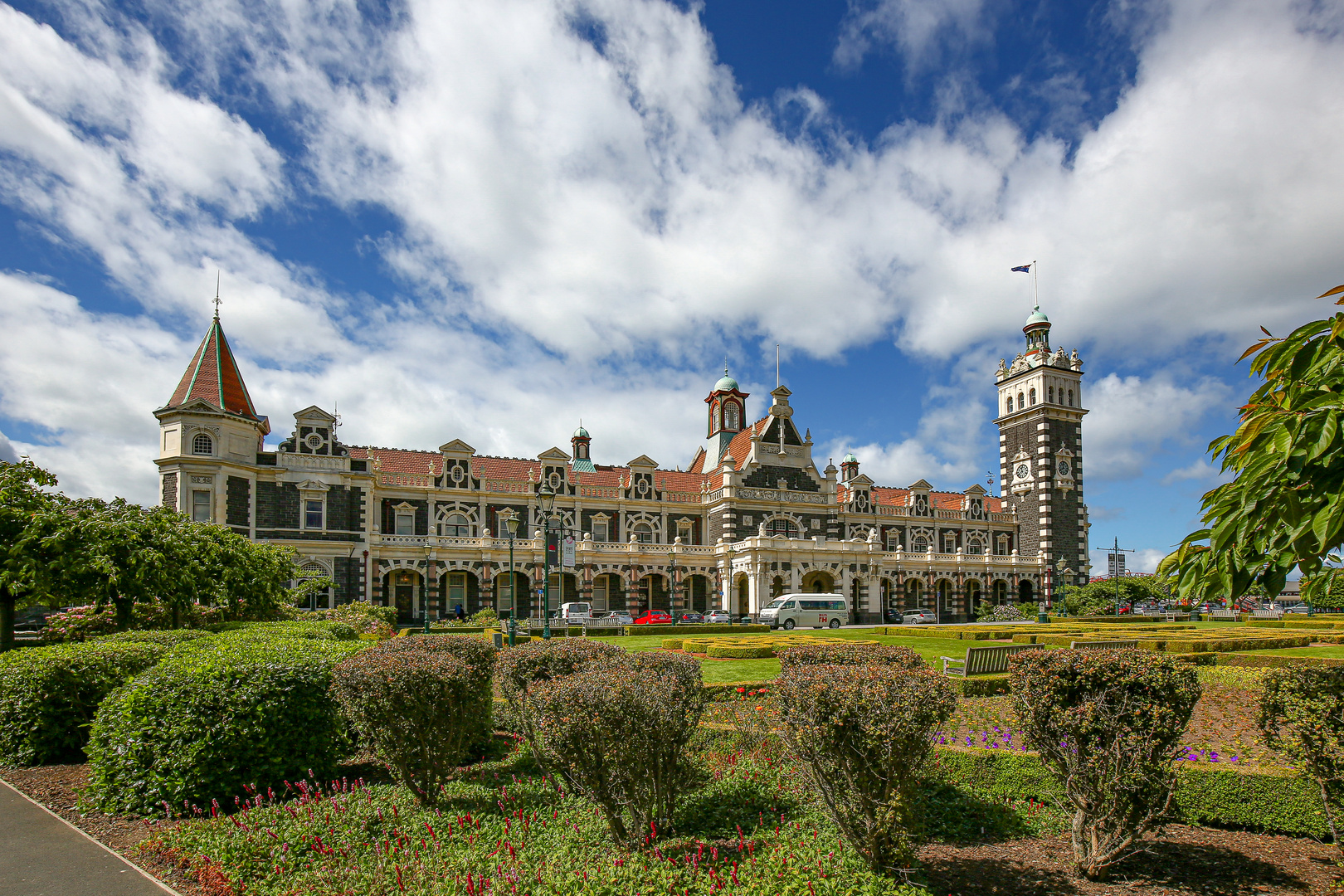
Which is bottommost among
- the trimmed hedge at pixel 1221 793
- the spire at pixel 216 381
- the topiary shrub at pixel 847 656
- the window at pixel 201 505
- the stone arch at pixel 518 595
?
the stone arch at pixel 518 595

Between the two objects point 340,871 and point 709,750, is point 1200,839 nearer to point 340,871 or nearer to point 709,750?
point 709,750

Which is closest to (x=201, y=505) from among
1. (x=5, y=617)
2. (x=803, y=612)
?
(x=5, y=617)

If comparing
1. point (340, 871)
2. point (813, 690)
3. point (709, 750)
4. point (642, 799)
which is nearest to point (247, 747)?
point (340, 871)

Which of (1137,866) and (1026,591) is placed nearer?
(1137,866)

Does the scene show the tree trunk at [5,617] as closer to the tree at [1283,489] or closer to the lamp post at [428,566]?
the tree at [1283,489]

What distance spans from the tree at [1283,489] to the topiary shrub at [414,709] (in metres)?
7.08

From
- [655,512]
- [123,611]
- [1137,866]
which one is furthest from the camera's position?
[655,512]

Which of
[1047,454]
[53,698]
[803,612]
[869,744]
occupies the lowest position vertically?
[803,612]

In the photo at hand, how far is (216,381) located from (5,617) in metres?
22.0

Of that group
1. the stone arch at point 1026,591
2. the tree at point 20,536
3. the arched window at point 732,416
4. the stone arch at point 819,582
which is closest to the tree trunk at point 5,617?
the tree at point 20,536

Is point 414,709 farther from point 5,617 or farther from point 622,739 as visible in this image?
point 5,617

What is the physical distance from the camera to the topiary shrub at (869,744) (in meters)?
6.02

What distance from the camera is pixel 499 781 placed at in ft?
31.2

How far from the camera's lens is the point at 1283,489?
4391mm
